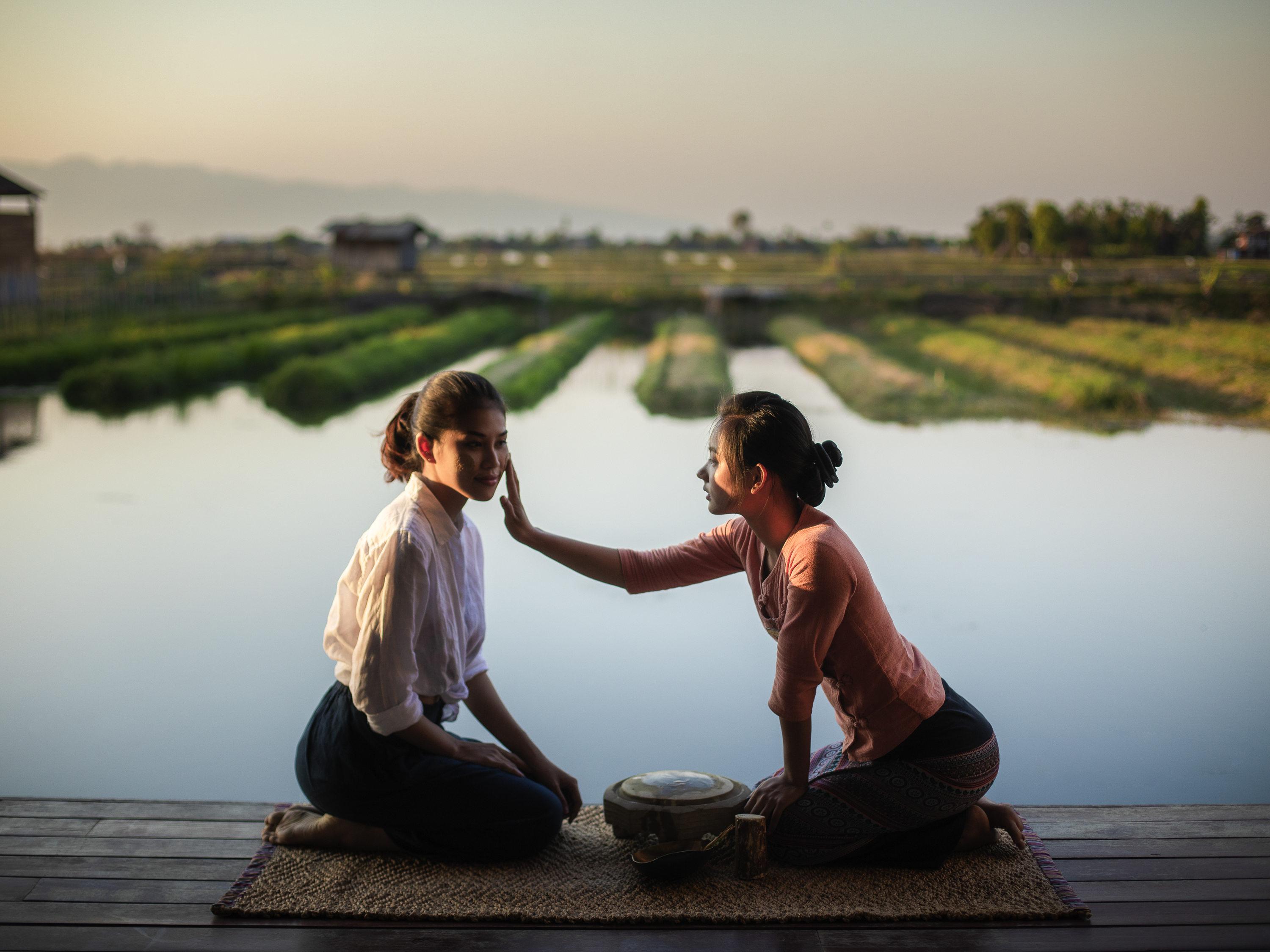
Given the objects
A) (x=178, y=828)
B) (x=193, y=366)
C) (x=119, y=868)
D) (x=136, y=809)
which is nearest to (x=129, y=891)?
(x=119, y=868)

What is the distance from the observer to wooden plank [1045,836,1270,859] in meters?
1.97

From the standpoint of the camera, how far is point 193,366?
39.6 ft

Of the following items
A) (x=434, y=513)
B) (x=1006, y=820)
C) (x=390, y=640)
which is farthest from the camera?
(x=1006, y=820)

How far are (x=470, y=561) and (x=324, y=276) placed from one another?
2458cm

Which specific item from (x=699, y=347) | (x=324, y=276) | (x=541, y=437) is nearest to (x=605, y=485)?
(x=541, y=437)

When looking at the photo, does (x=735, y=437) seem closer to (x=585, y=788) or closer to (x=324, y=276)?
(x=585, y=788)

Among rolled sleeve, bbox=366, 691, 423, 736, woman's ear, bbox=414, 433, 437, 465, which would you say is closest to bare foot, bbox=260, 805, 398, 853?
rolled sleeve, bbox=366, 691, 423, 736

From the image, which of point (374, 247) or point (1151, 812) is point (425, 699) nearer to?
point (1151, 812)

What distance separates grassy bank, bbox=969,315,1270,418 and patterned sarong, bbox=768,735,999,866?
8764 millimetres

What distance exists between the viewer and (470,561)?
2.00 metres

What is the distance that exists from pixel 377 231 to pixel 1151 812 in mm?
28071

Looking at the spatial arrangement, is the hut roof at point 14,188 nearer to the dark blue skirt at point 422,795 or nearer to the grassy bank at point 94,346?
the grassy bank at point 94,346

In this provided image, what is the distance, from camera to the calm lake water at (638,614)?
300cm

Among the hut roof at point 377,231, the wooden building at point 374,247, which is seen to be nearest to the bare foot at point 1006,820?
the wooden building at point 374,247
